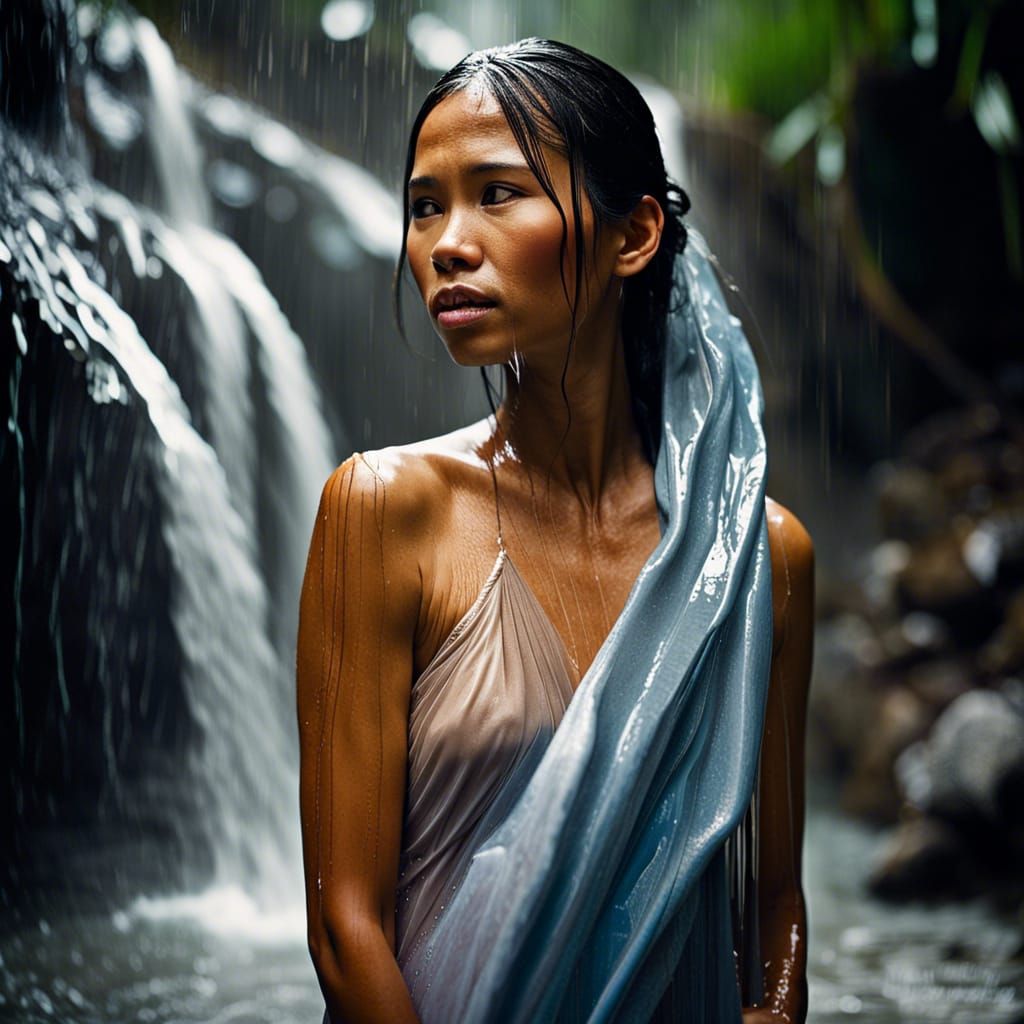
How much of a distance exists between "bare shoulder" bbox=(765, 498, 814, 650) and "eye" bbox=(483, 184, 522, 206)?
61cm

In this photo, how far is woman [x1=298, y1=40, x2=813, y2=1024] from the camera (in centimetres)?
153

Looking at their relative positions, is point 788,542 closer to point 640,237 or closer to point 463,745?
point 640,237

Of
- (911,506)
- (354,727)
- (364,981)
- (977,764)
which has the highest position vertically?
(354,727)

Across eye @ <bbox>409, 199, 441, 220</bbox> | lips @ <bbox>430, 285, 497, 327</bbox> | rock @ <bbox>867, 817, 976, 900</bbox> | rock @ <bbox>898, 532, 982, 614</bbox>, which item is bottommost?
rock @ <bbox>867, 817, 976, 900</bbox>

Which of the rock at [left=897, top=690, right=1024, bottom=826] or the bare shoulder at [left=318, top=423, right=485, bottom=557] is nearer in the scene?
the bare shoulder at [left=318, top=423, right=485, bottom=557]

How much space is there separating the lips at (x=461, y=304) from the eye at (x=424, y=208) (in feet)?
0.41

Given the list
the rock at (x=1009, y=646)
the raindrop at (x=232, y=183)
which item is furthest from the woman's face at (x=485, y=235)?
the rock at (x=1009, y=646)

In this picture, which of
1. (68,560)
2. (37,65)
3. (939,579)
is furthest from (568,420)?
(939,579)

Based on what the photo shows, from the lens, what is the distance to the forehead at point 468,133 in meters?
1.66

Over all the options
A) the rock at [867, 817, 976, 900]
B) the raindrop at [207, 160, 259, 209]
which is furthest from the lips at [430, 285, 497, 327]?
the rock at [867, 817, 976, 900]

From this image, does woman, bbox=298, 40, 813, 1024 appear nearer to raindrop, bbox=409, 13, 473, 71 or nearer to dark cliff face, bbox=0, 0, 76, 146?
dark cliff face, bbox=0, 0, 76, 146

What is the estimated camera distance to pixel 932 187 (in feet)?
23.6

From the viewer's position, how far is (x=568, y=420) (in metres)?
1.85

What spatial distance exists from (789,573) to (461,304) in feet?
2.15
